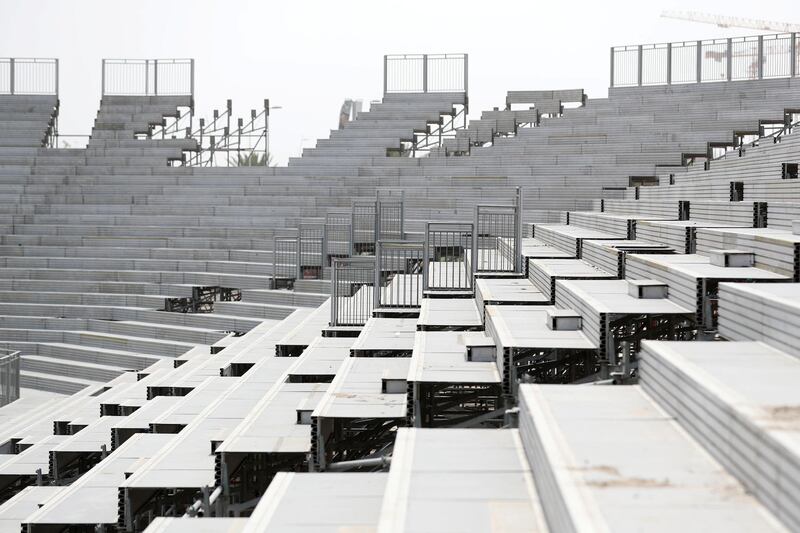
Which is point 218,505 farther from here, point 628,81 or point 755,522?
point 628,81

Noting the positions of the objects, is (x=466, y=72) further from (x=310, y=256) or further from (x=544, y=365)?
(x=544, y=365)

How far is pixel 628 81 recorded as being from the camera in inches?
1112

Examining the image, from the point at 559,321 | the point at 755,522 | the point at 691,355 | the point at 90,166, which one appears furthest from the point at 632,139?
the point at 755,522

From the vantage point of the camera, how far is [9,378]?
17875 mm

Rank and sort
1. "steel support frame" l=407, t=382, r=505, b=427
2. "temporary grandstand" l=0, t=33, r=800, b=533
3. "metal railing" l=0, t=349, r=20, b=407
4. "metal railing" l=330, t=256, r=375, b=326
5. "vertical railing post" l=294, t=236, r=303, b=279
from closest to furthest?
"temporary grandstand" l=0, t=33, r=800, b=533, "steel support frame" l=407, t=382, r=505, b=427, "metal railing" l=330, t=256, r=375, b=326, "metal railing" l=0, t=349, r=20, b=407, "vertical railing post" l=294, t=236, r=303, b=279

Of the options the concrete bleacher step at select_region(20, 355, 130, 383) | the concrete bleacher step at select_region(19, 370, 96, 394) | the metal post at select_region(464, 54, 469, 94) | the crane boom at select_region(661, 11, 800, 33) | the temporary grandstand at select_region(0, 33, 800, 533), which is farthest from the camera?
the crane boom at select_region(661, 11, 800, 33)

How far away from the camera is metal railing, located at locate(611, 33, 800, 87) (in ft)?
85.8

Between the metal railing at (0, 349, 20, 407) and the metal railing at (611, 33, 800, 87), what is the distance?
16.8 meters

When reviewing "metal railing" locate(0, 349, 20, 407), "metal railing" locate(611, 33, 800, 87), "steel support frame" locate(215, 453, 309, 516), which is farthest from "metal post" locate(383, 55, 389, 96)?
"steel support frame" locate(215, 453, 309, 516)

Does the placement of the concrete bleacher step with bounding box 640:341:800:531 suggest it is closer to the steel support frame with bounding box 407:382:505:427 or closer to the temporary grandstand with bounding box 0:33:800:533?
the temporary grandstand with bounding box 0:33:800:533

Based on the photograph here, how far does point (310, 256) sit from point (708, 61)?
Result: 12312 mm

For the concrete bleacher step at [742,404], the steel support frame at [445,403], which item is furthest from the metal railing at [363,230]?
the concrete bleacher step at [742,404]

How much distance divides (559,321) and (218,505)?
2.99 meters

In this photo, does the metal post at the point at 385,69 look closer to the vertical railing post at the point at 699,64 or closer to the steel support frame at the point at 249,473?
the vertical railing post at the point at 699,64
